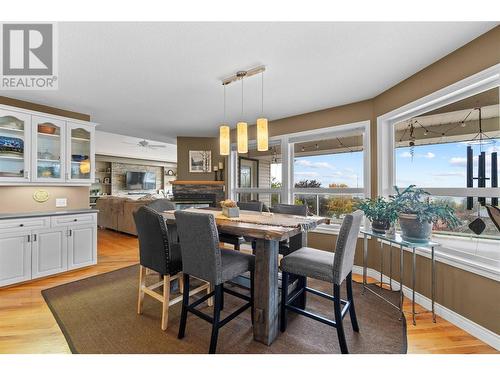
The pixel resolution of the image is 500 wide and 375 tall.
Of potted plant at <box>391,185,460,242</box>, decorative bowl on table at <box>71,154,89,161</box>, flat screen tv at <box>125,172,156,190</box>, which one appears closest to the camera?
potted plant at <box>391,185,460,242</box>

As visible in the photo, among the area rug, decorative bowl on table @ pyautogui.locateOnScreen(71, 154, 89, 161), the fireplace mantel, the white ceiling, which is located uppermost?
the white ceiling

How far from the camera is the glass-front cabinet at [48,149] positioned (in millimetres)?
3096

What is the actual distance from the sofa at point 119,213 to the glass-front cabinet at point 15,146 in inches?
88.5

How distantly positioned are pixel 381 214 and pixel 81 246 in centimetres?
400

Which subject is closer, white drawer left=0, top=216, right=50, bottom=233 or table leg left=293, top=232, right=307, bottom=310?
table leg left=293, top=232, right=307, bottom=310

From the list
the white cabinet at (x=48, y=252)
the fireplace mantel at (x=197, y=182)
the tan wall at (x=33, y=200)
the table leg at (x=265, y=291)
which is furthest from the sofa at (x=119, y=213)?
the table leg at (x=265, y=291)

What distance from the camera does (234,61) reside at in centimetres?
211

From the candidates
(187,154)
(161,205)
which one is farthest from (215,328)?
(187,154)

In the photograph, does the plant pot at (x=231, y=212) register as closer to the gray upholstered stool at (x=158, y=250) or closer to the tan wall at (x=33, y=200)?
the gray upholstered stool at (x=158, y=250)

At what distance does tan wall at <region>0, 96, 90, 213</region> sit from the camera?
9.99ft

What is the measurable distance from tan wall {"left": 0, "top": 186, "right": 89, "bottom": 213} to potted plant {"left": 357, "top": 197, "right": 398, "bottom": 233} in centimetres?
416

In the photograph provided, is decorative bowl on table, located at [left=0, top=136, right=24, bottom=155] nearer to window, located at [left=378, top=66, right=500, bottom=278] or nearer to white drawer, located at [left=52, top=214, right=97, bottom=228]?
white drawer, located at [left=52, top=214, right=97, bottom=228]

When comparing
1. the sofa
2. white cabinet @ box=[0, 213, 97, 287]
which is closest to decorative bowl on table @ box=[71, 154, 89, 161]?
white cabinet @ box=[0, 213, 97, 287]
